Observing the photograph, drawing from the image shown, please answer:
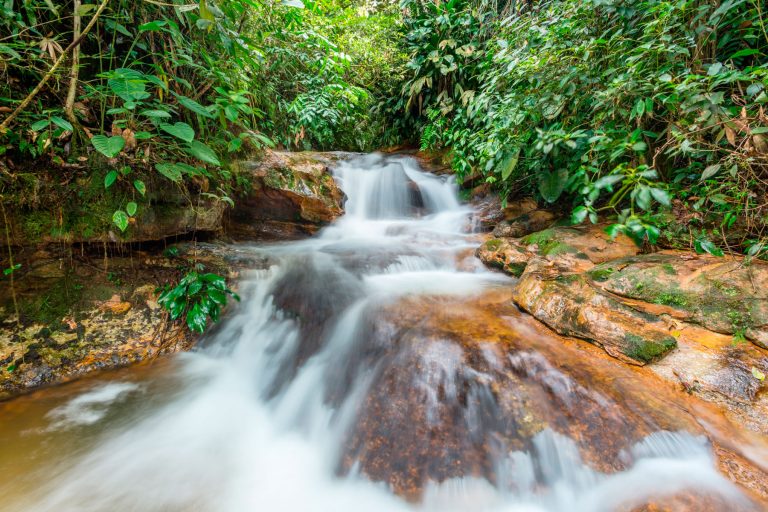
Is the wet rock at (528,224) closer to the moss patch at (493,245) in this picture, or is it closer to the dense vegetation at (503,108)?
the dense vegetation at (503,108)

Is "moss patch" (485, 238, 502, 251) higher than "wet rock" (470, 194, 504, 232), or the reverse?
"wet rock" (470, 194, 504, 232)

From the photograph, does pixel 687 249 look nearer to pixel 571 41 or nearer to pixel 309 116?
pixel 571 41

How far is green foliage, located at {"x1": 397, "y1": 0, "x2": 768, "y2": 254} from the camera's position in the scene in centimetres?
180

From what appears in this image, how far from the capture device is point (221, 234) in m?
3.75

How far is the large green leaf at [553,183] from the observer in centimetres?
310

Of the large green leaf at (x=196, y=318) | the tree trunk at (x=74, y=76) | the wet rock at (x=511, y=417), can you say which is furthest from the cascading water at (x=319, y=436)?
the tree trunk at (x=74, y=76)

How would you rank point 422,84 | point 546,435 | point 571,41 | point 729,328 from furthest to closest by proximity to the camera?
1. point 422,84
2. point 571,41
3. point 729,328
4. point 546,435

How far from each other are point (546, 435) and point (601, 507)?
1.05 feet

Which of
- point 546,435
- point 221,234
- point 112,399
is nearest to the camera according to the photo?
point 546,435

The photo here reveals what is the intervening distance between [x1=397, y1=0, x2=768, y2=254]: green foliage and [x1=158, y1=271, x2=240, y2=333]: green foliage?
2.74m

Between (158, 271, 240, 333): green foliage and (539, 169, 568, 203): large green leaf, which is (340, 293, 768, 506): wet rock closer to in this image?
(158, 271, 240, 333): green foliage

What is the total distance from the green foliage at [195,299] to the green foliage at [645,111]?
2.74m

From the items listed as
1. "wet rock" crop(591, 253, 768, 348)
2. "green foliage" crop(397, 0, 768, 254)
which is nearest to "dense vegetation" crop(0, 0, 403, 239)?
"green foliage" crop(397, 0, 768, 254)

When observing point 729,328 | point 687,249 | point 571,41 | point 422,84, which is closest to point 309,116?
point 422,84
